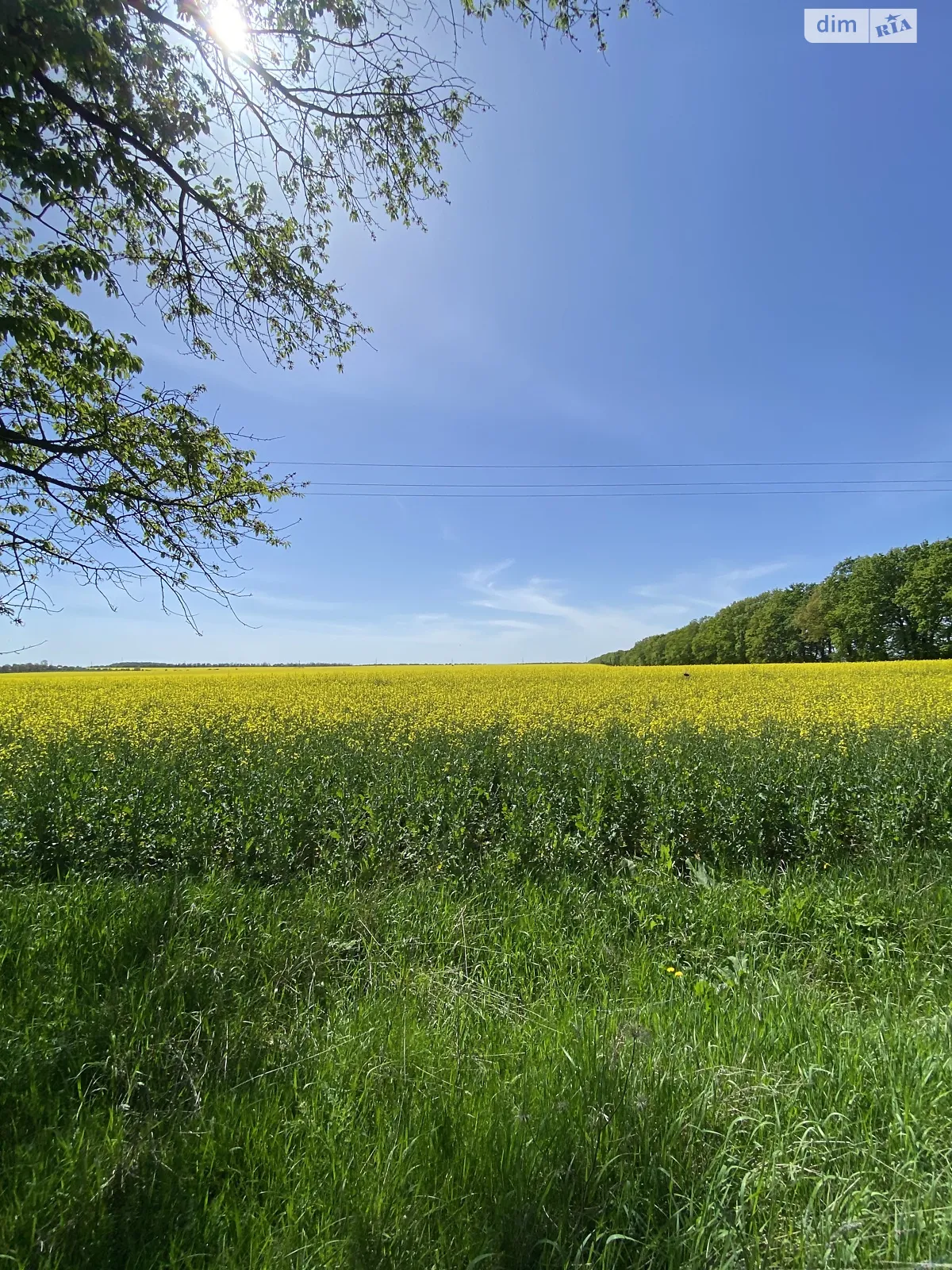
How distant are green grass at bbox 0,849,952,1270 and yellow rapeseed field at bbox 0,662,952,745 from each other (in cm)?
563

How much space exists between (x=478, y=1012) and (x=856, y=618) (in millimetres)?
65027

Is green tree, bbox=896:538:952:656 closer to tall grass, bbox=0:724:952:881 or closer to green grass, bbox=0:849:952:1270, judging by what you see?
tall grass, bbox=0:724:952:881

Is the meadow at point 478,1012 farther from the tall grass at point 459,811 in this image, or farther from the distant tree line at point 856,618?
the distant tree line at point 856,618

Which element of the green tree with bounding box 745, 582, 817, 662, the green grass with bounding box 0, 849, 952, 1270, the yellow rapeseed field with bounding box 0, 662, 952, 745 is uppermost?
the green tree with bounding box 745, 582, 817, 662

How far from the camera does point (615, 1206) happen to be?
138 cm

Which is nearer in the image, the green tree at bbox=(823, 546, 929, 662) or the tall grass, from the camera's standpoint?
the tall grass

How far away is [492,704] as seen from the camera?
1260 cm

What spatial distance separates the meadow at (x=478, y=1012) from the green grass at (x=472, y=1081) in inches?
0.5

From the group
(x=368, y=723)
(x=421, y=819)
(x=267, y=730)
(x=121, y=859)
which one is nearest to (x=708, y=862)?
(x=421, y=819)

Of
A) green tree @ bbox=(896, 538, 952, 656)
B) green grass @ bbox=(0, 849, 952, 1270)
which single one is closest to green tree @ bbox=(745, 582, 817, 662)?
green tree @ bbox=(896, 538, 952, 656)

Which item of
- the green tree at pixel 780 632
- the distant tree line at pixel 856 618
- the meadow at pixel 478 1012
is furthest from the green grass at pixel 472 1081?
the green tree at pixel 780 632

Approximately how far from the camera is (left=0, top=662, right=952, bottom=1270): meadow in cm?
138

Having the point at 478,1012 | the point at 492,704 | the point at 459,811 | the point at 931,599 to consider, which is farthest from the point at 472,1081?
the point at 931,599

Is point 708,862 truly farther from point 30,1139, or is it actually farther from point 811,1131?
point 30,1139
